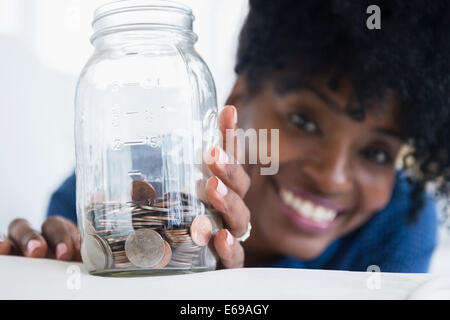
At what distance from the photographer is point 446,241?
4.55 feet

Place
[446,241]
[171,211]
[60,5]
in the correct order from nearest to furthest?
[171,211], [446,241], [60,5]

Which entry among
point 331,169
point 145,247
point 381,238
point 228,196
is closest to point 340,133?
point 331,169

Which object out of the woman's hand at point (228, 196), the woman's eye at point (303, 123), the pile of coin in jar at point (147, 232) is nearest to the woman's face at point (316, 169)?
the woman's eye at point (303, 123)

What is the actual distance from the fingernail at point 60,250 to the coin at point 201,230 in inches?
9.1

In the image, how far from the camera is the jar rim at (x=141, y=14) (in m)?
0.49

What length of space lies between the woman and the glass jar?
0.17 metres

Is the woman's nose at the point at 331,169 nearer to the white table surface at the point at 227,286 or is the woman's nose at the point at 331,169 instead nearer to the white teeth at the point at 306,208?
the white teeth at the point at 306,208

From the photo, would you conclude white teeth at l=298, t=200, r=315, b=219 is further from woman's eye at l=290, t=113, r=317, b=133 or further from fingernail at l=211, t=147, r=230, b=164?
fingernail at l=211, t=147, r=230, b=164

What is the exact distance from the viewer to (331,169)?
1.00 meters

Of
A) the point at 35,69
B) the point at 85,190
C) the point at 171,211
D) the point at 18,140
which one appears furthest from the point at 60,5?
the point at 171,211

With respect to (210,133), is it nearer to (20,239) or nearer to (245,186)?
(245,186)

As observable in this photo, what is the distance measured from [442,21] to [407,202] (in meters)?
0.51

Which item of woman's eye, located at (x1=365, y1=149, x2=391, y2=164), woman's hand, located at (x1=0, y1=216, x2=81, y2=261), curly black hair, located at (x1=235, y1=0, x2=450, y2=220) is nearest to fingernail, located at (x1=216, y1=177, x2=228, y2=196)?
woman's hand, located at (x1=0, y1=216, x2=81, y2=261)

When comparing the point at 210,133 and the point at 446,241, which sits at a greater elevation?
the point at 210,133
